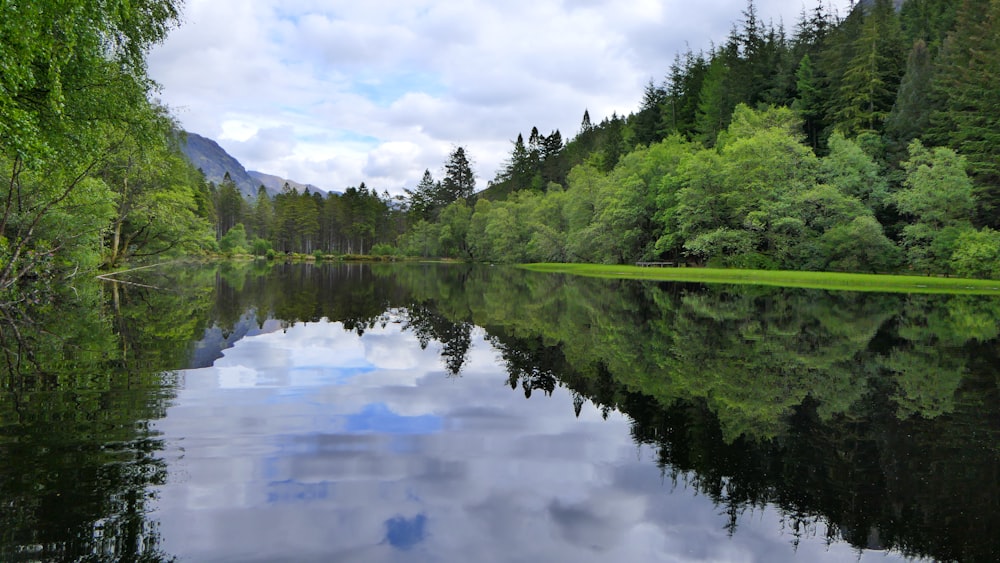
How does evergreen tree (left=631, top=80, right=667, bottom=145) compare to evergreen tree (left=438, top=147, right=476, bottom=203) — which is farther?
evergreen tree (left=438, top=147, right=476, bottom=203)

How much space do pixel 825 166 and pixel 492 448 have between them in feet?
179

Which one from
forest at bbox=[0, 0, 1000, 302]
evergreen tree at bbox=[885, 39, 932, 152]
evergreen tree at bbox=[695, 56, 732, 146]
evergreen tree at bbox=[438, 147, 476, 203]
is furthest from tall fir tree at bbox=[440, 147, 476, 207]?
evergreen tree at bbox=[885, 39, 932, 152]

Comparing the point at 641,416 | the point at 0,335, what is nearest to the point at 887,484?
the point at 641,416

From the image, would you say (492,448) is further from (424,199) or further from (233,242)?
(424,199)

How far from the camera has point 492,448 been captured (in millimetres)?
6871

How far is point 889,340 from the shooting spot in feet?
49.2

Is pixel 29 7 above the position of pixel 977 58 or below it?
below

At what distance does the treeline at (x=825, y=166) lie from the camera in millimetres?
44719

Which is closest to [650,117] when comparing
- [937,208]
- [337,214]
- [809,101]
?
[809,101]

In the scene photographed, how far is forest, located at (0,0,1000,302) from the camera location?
1423cm

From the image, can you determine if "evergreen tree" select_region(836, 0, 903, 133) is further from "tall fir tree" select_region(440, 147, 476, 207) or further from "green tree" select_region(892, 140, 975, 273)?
"tall fir tree" select_region(440, 147, 476, 207)

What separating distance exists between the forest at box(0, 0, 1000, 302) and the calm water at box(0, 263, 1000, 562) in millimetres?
6205

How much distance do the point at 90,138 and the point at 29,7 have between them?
17.4ft

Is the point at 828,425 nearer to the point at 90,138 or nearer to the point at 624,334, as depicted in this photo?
the point at 624,334
